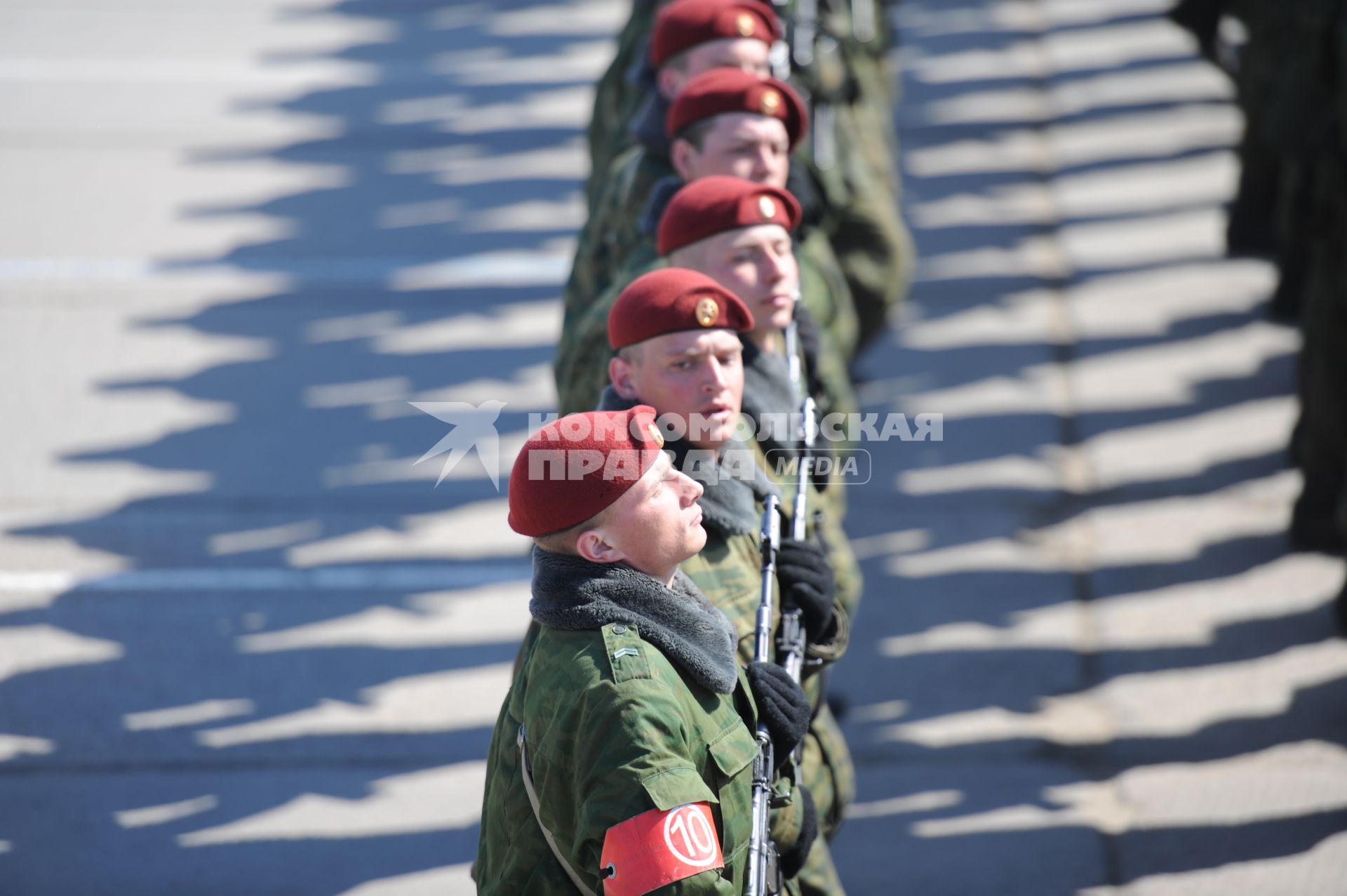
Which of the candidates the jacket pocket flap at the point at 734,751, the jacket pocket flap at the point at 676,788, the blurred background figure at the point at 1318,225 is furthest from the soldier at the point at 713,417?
the blurred background figure at the point at 1318,225

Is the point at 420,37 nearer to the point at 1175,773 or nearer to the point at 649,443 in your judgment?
the point at 1175,773

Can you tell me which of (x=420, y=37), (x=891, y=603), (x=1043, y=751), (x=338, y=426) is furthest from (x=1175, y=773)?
(x=420, y=37)

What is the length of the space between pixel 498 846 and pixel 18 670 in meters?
2.64

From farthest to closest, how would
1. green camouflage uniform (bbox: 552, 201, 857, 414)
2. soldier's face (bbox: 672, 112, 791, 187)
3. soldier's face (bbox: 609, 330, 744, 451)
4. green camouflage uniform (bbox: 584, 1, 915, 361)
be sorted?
green camouflage uniform (bbox: 584, 1, 915, 361) < soldier's face (bbox: 672, 112, 791, 187) < green camouflage uniform (bbox: 552, 201, 857, 414) < soldier's face (bbox: 609, 330, 744, 451)

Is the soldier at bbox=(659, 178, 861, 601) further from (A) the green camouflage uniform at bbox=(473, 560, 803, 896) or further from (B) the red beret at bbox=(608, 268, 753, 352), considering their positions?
(A) the green camouflage uniform at bbox=(473, 560, 803, 896)

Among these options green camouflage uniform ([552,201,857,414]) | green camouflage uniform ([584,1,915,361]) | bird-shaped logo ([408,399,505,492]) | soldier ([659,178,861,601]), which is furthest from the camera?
bird-shaped logo ([408,399,505,492])

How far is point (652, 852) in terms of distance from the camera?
6.82ft

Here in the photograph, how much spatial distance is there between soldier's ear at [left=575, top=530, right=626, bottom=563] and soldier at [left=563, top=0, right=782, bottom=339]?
211cm

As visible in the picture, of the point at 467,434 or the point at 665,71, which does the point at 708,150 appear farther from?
the point at 467,434

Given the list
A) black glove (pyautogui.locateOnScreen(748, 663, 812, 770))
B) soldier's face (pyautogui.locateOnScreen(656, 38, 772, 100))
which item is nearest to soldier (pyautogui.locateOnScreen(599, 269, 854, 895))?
black glove (pyautogui.locateOnScreen(748, 663, 812, 770))

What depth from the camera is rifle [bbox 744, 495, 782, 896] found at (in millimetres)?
2381

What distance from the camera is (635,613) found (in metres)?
2.27

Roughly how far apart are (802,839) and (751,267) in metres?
1.27

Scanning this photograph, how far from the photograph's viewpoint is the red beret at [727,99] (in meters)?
3.80
